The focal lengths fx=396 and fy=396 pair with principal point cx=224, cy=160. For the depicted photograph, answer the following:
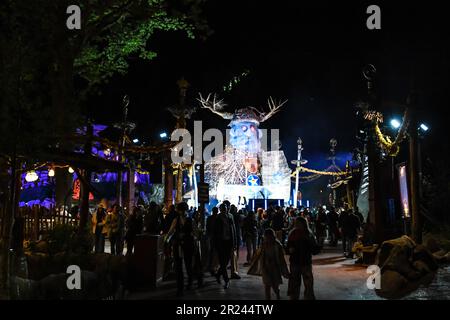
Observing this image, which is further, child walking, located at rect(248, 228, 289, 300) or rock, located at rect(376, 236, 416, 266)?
rock, located at rect(376, 236, 416, 266)

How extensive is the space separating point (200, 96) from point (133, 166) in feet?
37.9

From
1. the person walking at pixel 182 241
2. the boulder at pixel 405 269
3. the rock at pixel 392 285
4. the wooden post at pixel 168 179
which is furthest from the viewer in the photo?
the wooden post at pixel 168 179

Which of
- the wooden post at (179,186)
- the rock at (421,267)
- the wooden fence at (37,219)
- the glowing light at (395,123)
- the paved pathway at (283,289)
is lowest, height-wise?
the paved pathway at (283,289)

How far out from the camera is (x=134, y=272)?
9.71 metres

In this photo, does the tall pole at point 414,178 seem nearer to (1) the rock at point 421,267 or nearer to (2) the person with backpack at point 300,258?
(1) the rock at point 421,267

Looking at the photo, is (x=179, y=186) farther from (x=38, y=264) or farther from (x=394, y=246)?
(x=394, y=246)

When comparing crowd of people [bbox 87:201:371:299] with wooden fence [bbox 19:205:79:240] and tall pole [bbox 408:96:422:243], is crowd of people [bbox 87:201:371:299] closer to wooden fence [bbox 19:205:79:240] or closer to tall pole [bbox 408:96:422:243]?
wooden fence [bbox 19:205:79:240]

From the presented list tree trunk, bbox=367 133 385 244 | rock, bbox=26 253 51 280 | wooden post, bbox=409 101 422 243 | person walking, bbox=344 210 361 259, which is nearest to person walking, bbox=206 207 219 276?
rock, bbox=26 253 51 280

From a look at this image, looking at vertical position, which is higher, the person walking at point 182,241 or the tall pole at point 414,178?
the tall pole at point 414,178

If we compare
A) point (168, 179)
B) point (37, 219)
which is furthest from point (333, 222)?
point (37, 219)

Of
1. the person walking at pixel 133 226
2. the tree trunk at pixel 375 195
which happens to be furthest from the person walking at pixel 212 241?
the tree trunk at pixel 375 195

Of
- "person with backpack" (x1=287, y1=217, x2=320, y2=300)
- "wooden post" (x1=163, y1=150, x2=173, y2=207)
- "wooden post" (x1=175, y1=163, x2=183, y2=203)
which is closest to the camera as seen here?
"person with backpack" (x1=287, y1=217, x2=320, y2=300)

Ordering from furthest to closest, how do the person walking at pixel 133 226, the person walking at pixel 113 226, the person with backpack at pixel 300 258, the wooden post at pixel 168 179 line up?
the wooden post at pixel 168 179 → the person walking at pixel 113 226 → the person walking at pixel 133 226 → the person with backpack at pixel 300 258

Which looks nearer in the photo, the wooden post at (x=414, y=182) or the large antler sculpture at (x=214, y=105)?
the wooden post at (x=414, y=182)
